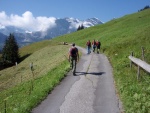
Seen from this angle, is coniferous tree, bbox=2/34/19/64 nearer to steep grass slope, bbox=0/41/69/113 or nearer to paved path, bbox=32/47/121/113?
steep grass slope, bbox=0/41/69/113

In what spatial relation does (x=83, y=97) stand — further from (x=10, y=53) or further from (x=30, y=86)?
(x=10, y=53)

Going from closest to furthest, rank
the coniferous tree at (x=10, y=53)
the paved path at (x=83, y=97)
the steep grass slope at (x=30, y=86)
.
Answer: the paved path at (x=83, y=97), the steep grass slope at (x=30, y=86), the coniferous tree at (x=10, y=53)

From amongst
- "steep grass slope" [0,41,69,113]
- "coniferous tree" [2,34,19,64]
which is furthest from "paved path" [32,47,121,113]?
"coniferous tree" [2,34,19,64]

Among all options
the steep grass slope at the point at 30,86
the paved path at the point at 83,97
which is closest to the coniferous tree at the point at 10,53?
the steep grass slope at the point at 30,86

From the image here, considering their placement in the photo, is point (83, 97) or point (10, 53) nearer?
point (83, 97)

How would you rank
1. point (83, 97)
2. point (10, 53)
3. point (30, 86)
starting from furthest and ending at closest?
point (10, 53) < point (30, 86) < point (83, 97)

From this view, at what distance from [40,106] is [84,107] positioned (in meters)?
2.41

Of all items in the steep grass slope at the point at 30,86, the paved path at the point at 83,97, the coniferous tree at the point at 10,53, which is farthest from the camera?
the coniferous tree at the point at 10,53

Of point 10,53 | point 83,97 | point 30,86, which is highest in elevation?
point 83,97

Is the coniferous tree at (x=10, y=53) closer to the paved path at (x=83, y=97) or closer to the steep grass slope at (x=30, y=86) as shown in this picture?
the steep grass slope at (x=30, y=86)

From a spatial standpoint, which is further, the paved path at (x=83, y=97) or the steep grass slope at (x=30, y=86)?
the steep grass slope at (x=30, y=86)

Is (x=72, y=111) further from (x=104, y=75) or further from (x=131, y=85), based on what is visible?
(x=104, y=75)

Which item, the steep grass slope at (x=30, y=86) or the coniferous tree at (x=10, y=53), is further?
the coniferous tree at (x=10, y=53)

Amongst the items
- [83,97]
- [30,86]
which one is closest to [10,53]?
[30,86]
